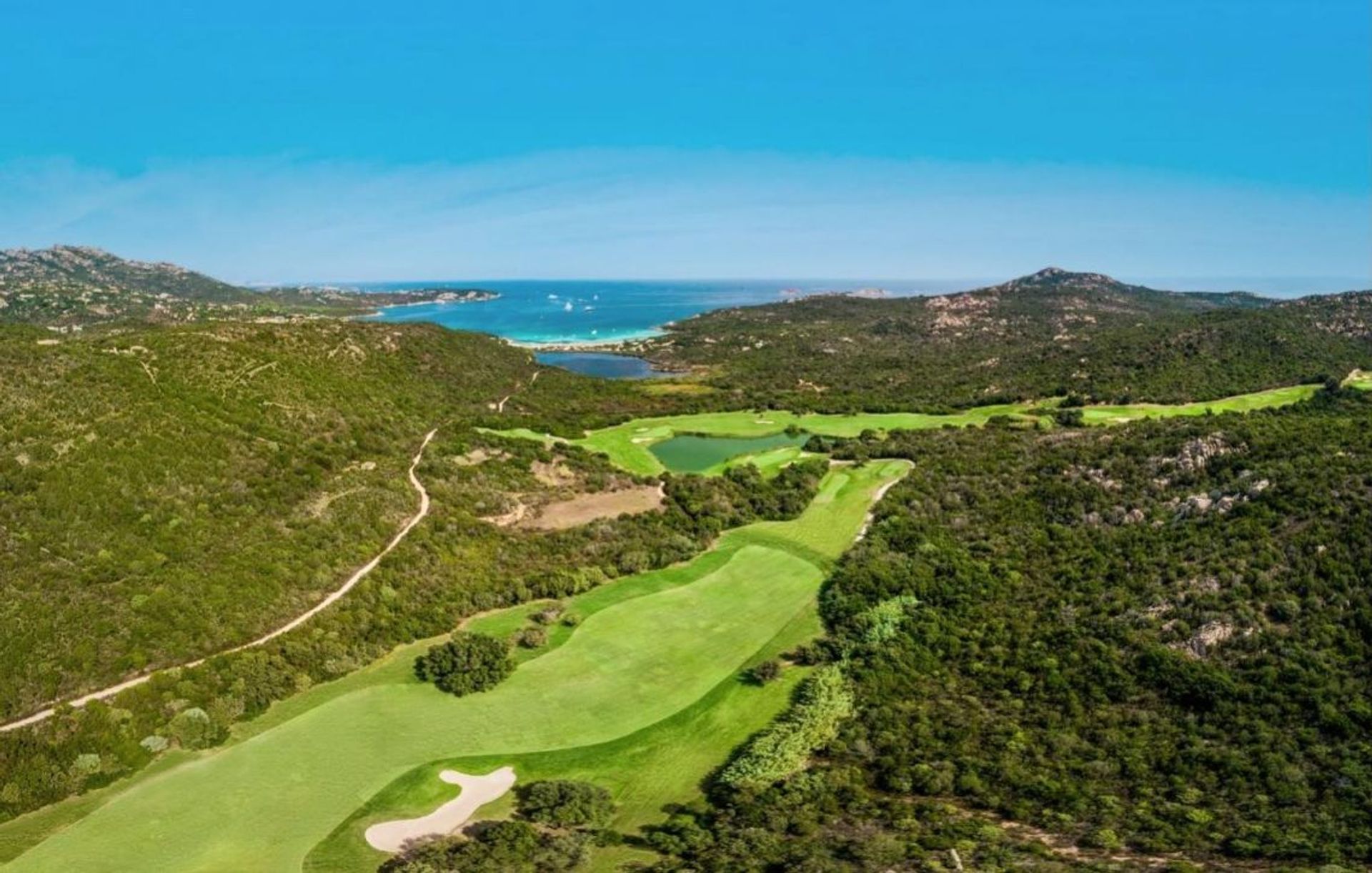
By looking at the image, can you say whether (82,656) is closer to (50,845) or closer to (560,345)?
(50,845)

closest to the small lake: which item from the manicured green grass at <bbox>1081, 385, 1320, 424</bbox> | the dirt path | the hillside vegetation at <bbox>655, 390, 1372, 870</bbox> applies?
the manicured green grass at <bbox>1081, 385, 1320, 424</bbox>

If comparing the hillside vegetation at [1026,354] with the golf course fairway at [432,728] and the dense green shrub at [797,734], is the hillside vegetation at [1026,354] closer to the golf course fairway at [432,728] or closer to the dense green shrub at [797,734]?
the golf course fairway at [432,728]

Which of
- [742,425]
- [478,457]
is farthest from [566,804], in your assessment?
[742,425]

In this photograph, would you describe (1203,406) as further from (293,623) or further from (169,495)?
(169,495)

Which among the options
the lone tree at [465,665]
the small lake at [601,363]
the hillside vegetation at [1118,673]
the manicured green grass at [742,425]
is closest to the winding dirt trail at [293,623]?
the lone tree at [465,665]

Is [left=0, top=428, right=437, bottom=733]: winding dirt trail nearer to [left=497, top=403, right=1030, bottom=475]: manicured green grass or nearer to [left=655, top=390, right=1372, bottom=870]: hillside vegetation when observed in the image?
[left=497, top=403, right=1030, bottom=475]: manicured green grass

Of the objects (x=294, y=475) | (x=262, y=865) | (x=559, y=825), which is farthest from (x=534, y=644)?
(x=294, y=475)
